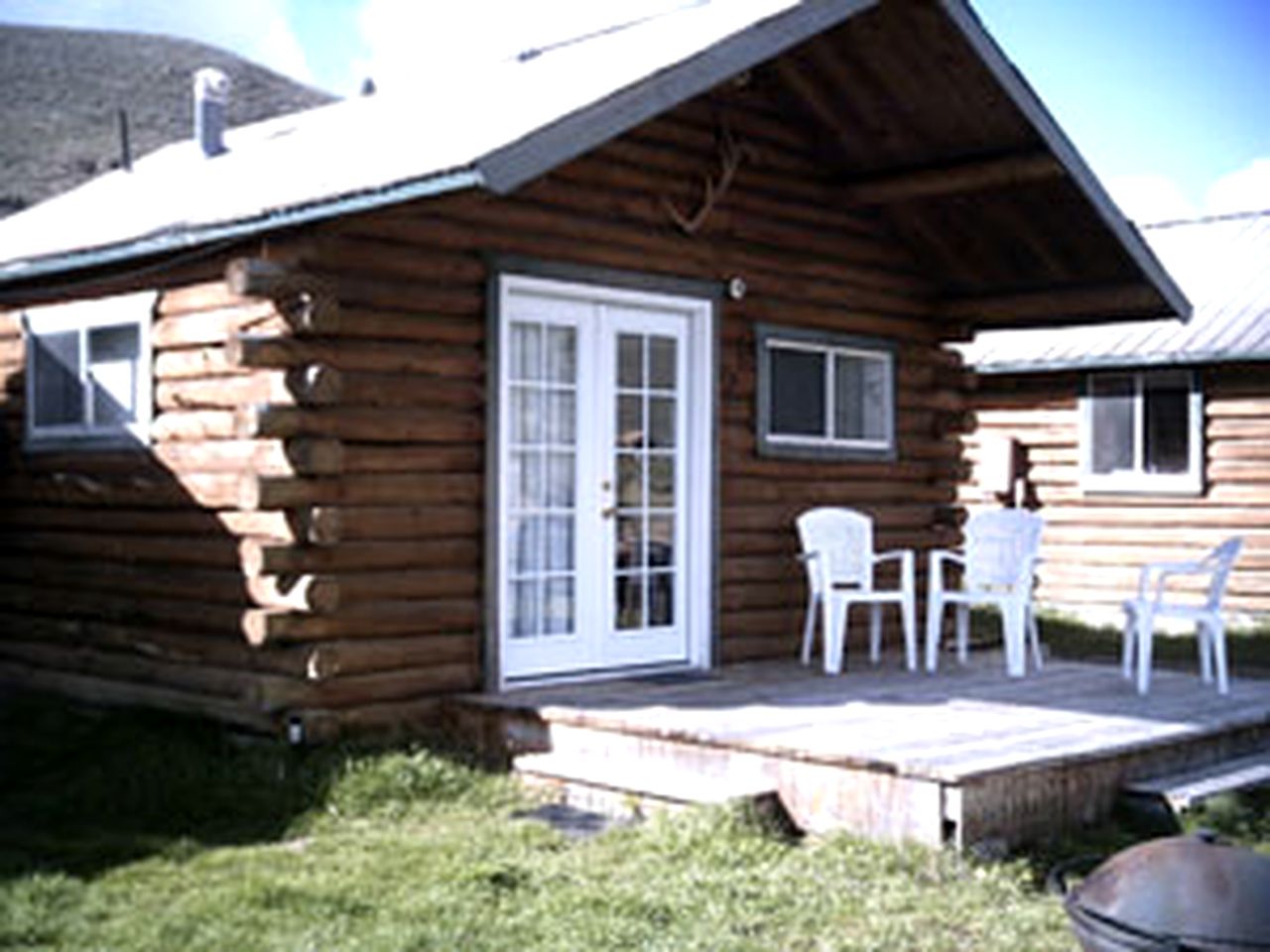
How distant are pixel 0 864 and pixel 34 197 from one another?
3034 centimetres

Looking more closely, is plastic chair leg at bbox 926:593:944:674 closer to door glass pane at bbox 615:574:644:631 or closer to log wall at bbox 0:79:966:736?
log wall at bbox 0:79:966:736

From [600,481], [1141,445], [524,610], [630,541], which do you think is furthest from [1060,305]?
[1141,445]

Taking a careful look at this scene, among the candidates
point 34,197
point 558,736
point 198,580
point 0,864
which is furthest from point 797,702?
point 34,197

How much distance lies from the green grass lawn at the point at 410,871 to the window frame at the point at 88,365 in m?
1.83

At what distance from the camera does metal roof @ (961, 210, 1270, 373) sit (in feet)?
47.5

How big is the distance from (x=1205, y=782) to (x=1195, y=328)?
350 inches

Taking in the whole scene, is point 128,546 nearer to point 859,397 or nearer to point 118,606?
point 118,606

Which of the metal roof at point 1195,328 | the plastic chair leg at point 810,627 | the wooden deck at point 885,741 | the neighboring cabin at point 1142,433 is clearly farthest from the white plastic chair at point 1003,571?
the neighboring cabin at point 1142,433

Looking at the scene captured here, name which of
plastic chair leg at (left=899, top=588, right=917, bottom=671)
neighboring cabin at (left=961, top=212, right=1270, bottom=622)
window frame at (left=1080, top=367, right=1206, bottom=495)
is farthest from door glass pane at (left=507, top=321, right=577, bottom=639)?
window frame at (left=1080, top=367, right=1206, bottom=495)

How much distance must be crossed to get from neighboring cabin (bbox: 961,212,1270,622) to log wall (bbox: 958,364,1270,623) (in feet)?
0.04

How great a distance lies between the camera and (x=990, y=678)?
8.78 m

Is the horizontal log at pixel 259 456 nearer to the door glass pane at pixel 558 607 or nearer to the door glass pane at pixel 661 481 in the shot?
the door glass pane at pixel 558 607

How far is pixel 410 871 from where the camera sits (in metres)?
5.49

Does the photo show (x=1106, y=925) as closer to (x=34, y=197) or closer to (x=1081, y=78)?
(x=1081, y=78)
